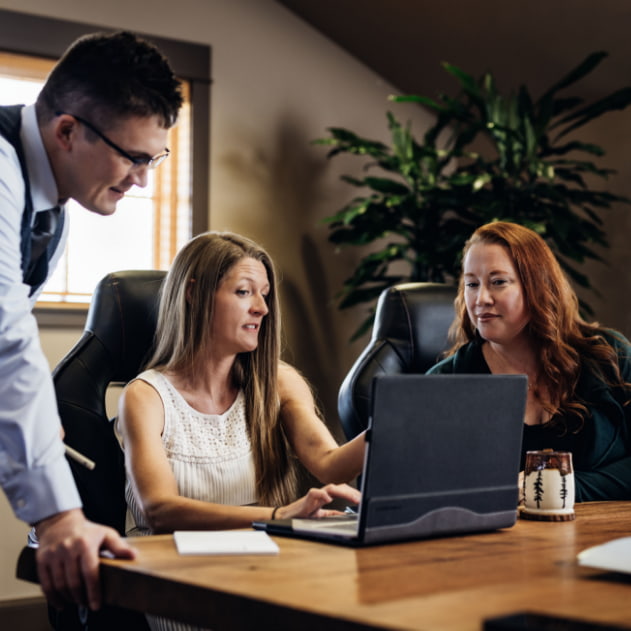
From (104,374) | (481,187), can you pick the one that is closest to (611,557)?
(104,374)

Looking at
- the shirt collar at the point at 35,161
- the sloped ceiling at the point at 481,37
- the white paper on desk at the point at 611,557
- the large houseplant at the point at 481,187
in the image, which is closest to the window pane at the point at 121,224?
the large houseplant at the point at 481,187

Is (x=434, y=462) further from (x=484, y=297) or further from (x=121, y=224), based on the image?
(x=121, y=224)

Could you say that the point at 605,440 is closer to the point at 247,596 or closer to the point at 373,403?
the point at 373,403

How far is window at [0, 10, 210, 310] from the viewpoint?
3.23 meters

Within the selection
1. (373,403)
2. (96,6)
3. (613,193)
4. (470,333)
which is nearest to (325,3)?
(96,6)

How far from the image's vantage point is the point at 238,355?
212 cm

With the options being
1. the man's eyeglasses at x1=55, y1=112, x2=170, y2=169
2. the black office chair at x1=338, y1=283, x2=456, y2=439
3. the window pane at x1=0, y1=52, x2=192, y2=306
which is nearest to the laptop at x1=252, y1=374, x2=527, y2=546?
the man's eyeglasses at x1=55, y1=112, x2=170, y2=169

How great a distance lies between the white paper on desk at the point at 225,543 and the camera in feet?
3.60

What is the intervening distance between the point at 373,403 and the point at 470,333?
128 centimetres

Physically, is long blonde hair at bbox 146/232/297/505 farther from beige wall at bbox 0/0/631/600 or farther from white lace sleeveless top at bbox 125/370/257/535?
beige wall at bbox 0/0/631/600

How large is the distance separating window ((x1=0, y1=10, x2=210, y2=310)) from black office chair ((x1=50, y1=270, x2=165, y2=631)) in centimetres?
127

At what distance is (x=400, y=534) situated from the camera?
119cm

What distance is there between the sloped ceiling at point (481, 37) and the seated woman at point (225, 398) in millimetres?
1797

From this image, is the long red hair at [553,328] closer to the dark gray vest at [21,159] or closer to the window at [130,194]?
the dark gray vest at [21,159]
